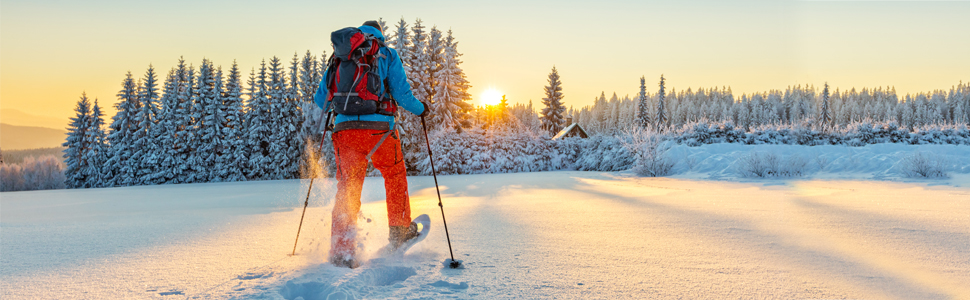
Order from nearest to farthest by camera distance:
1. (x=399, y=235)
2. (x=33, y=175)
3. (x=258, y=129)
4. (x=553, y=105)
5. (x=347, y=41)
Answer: (x=347, y=41), (x=399, y=235), (x=258, y=129), (x=33, y=175), (x=553, y=105)

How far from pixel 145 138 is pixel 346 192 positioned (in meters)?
34.6

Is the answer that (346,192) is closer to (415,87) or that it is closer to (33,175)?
(415,87)

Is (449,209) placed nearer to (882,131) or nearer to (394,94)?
(394,94)

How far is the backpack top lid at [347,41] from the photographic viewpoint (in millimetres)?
2973

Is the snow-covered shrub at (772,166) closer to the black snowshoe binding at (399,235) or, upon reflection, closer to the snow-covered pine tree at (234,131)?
the black snowshoe binding at (399,235)

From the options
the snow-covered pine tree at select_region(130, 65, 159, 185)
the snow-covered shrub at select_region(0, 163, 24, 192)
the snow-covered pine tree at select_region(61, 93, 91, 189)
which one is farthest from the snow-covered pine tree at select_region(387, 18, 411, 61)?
the snow-covered shrub at select_region(0, 163, 24, 192)

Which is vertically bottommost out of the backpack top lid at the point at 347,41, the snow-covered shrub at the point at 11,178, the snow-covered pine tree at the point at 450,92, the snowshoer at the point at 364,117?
the snow-covered shrub at the point at 11,178

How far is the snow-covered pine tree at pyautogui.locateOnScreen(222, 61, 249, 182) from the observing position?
95.2 ft

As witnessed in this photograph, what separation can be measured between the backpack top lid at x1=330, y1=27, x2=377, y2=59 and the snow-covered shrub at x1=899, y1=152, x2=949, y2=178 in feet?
43.4

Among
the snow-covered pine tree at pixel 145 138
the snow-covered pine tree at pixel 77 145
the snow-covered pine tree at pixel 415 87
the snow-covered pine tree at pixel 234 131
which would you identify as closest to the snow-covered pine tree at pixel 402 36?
the snow-covered pine tree at pixel 415 87

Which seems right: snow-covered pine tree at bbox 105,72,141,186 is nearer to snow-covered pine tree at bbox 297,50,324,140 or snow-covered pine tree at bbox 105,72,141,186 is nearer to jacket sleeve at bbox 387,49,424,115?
snow-covered pine tree at bbox 297,50,324,140

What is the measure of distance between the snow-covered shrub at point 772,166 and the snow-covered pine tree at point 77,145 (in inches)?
1519

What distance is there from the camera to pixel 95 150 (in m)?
30.7

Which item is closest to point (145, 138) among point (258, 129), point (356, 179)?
point (258, 129)
